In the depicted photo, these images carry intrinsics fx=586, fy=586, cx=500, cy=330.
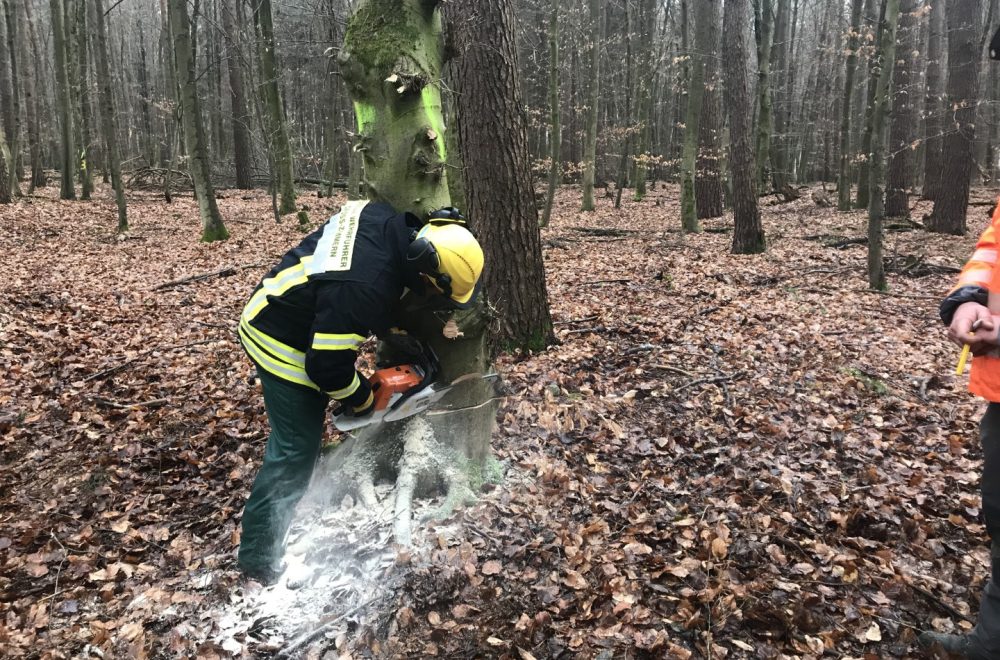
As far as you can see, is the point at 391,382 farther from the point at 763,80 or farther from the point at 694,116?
the point at 763,80

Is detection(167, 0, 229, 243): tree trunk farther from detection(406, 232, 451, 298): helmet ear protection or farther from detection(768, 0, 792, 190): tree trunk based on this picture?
detection(768, 0, 792, 190): tree trunk

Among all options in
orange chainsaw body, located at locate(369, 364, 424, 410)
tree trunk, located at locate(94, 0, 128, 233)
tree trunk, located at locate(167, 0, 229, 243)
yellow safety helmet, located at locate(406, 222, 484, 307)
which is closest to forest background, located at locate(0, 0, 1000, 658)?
tree trunk, located at locate(167, 0, 229, 243)

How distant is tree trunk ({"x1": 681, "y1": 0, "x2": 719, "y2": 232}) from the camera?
12914 mm

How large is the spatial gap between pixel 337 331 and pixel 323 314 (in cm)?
10

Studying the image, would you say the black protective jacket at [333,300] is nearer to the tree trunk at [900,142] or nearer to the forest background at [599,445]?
the forest background at [599,445]

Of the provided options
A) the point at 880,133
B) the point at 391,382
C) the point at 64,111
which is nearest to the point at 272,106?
the point at 64,111

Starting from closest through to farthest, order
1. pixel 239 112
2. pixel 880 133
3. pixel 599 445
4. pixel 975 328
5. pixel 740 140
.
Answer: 1. pixel 975 328
2. pixel 599 445
3. pixel 880 133
4. pixel 740 140
5. pixel 239 112

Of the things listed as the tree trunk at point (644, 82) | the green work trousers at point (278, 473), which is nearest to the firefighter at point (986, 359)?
the green work trousers at point (278, 473)

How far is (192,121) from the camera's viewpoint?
12461 mm

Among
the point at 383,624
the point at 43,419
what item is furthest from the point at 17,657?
the point at 43,419

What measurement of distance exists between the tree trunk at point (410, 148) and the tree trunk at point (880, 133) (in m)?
6.36

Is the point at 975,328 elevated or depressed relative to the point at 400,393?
elevated

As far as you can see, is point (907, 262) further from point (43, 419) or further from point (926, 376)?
point (43, 419)

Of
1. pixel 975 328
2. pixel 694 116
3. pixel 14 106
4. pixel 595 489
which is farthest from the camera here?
pixel 14 106
